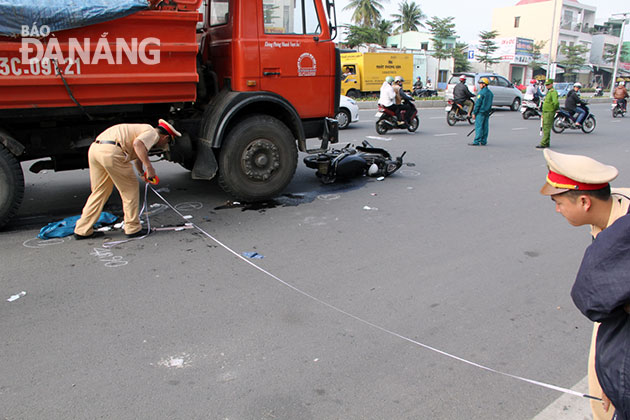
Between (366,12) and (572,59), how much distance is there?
2395cm

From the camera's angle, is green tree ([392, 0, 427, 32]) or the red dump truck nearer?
the red dump truck

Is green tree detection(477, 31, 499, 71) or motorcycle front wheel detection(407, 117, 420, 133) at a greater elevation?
green tree detection(477, 31, 499, 71)

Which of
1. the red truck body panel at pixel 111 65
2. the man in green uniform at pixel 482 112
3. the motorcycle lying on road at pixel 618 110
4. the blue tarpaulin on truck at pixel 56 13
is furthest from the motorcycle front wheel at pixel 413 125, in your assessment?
the motorcycle lying on road at pixel 618 110

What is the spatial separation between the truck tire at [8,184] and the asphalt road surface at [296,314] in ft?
0.85

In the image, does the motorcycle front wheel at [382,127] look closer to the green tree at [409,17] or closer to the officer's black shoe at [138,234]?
the officer's black shoe at [138,234]

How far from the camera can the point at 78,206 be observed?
20.7 ft

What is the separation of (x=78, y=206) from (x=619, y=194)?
618cm

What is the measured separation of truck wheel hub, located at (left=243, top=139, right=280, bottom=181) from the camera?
21.0 feet

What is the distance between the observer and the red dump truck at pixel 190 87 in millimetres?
5020

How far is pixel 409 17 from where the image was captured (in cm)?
6244

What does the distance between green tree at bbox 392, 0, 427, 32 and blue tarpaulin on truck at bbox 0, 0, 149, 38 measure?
2490 inches

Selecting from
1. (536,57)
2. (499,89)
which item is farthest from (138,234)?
(536,57)

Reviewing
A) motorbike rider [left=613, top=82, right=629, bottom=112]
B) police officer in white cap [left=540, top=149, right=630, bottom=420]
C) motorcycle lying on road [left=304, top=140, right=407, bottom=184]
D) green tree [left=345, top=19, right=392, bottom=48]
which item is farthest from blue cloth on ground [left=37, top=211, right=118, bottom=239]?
green tree [left=345, top=19, right=392, bottom=48]

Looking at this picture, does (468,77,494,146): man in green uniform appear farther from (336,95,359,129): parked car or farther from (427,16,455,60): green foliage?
(427,16,455,60): green foliage
